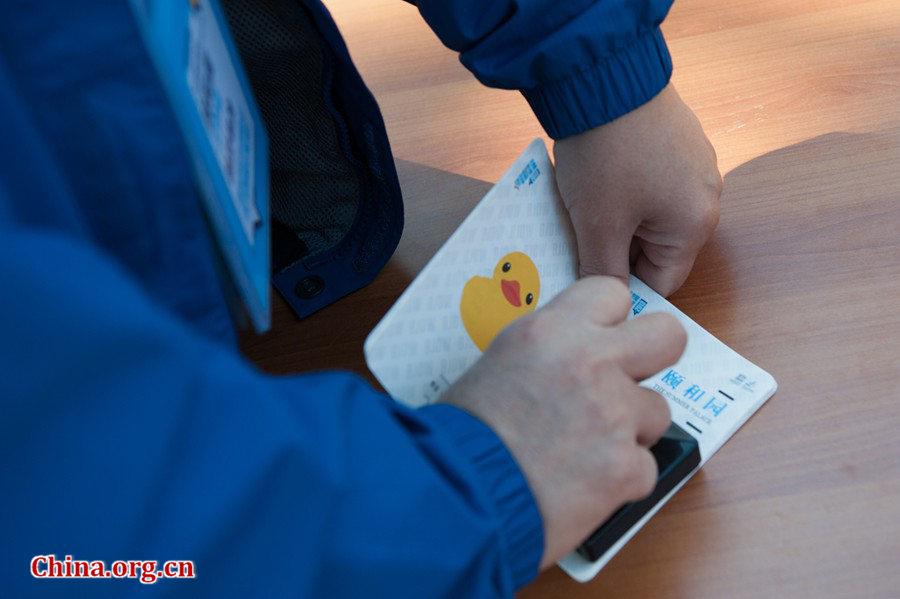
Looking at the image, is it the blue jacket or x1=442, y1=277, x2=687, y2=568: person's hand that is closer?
the blue jacket

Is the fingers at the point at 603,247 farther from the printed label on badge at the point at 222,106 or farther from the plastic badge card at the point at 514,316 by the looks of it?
the printed label on badge at the point at 222,106

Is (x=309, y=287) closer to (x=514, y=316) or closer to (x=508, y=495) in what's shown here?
(x=514, y=316)

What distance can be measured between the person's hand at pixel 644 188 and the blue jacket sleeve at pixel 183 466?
10.4 inches

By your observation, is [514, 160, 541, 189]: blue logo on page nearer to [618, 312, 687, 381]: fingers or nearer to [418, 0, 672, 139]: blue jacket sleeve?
[418, 0, 672, 139]: blue jacket sleeve

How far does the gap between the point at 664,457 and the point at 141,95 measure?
1.20 feet

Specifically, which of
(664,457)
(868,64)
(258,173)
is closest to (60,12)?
(258,173)

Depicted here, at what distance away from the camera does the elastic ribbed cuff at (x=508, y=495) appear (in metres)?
0.41

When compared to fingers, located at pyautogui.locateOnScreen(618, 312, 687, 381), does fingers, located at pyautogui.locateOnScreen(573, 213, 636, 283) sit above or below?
below

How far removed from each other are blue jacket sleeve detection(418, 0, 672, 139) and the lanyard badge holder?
0.18m

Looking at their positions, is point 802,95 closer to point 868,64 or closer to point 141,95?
point 868,64

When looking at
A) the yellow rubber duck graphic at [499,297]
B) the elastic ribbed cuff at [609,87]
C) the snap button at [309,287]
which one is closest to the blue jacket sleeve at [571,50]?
the elastic ribbed cuff at [609,87]

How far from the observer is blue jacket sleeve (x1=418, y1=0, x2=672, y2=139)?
1.85 ft

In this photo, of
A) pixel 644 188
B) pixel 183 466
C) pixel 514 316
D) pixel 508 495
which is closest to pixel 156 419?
pixel 183 466

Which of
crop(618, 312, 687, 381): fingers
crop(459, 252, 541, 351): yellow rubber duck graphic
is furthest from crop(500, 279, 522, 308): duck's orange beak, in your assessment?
crop(618, 312, 687, 381): fingers
